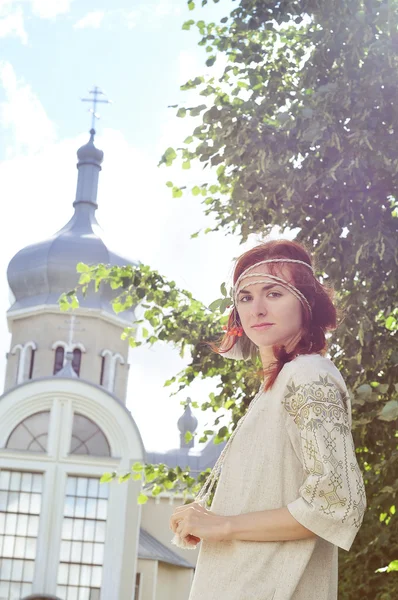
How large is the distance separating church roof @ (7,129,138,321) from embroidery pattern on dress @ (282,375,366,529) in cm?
3329

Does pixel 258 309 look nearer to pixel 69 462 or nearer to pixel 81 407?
pixel 69 462

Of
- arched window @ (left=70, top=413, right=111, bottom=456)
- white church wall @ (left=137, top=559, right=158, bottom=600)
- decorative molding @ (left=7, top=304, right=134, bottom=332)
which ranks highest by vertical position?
decorative molding @ (left=7, top=304, right=134, bottom=332)

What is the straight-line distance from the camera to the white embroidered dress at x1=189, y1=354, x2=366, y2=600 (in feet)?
6.80

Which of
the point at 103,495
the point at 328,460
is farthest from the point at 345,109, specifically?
the point at 103,495

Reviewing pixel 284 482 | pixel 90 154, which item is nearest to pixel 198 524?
pixel 284 482

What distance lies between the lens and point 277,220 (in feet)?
23.5

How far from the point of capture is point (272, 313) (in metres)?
2.37

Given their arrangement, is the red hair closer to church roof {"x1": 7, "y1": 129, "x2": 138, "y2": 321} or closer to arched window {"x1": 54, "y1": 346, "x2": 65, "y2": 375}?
church roof {"x1": 7, "y1": 129, "x2": 138, "y2": 321}

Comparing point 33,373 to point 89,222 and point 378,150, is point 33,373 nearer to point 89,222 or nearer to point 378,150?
point 89,222

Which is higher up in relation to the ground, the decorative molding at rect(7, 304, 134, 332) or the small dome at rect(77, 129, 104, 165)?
the small dome at rect(77, 129, 104, 165)

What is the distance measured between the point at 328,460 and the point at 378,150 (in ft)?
15.5

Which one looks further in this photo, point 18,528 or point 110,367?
point 110,367

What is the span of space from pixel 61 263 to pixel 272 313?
119 feet

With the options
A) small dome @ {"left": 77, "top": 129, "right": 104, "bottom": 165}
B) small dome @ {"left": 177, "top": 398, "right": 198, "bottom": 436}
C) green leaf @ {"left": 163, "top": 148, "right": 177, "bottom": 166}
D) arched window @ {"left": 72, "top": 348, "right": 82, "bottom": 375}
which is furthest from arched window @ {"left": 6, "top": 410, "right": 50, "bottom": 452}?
green leaf @ {"left": 163, "top": 148, "right": 177, "bottom": 166}
